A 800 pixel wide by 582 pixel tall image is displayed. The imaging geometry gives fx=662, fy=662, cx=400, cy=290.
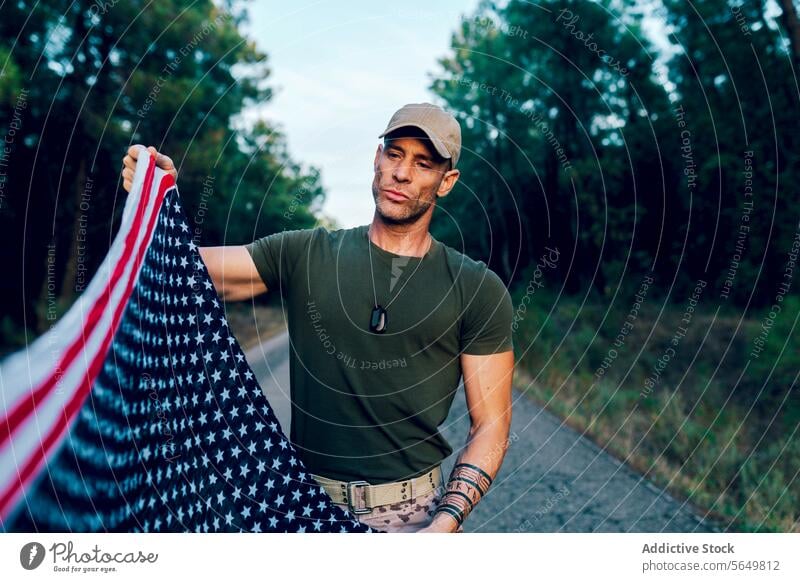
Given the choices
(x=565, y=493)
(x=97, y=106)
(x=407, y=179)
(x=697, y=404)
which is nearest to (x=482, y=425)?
(x=407, y=179)

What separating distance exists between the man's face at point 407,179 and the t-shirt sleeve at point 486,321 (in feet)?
1.19

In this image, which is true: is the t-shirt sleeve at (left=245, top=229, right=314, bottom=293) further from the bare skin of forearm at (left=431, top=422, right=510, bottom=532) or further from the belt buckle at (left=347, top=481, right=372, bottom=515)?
the bare skin of forearm at (left=431, top=422, right=510, bottom=532)

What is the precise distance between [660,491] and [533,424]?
255cm

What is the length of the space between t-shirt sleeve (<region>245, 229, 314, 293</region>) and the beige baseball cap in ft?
1.61

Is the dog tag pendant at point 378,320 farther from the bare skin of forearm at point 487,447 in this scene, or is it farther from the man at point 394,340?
the bare skin of forearm at point 487,447

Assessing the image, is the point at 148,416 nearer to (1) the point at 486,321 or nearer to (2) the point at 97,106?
(1) the point at 486,321

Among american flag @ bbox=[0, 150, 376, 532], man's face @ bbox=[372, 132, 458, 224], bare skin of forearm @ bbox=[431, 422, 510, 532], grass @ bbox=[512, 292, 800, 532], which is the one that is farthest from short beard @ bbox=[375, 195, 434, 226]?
grass @ bbox=[512, 292, 800, 532]

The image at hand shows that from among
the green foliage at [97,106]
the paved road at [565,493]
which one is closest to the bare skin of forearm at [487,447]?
the paved road at [565,493]

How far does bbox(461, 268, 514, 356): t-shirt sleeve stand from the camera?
2.38 metres

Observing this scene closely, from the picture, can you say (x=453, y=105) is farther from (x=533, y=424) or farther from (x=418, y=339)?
(x=418, y=339)

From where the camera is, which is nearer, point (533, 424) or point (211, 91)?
point (533, 424)

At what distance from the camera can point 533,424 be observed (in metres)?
7.93

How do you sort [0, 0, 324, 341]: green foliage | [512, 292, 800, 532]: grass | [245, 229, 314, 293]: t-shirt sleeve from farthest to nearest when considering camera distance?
[0, 0, 324, 341]: green foliage
[512, 292, 800, 532]: grass
[245, 229, 314, 293]: t-shirt sleeve

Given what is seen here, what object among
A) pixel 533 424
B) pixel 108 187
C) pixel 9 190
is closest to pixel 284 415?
pixel 533 424
